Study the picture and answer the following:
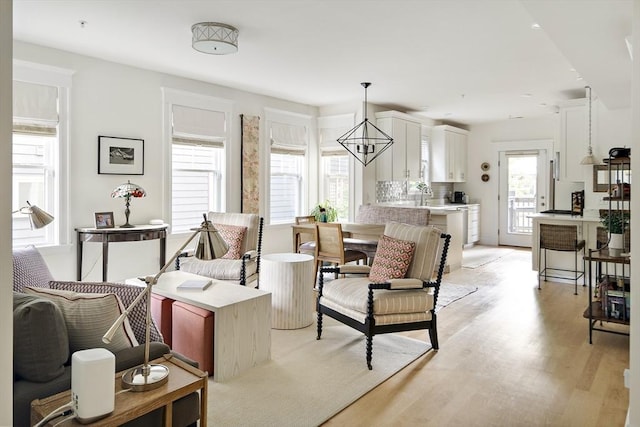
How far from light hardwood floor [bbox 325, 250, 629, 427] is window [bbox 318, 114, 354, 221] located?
3181 millimetres

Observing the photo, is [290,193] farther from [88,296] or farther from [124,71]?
[88,296]

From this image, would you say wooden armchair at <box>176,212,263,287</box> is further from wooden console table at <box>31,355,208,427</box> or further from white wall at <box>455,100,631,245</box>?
white wall at <box>455,100,631,245</box>

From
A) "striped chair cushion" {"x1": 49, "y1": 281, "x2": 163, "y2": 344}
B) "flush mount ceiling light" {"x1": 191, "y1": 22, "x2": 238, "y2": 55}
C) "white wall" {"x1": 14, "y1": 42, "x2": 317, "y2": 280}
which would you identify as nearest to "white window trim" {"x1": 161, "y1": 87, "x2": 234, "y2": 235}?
"white wall" {"x1": 14, "y1": 42, "x2": 317, "y2": 280}

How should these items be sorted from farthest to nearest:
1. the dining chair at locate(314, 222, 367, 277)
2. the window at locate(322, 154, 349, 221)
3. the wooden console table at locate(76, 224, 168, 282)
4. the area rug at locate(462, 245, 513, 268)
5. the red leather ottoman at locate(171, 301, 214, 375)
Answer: the window at locate(322, 154, 349, 221) < the area rug at locate(462, 245, 513, 268) < the dining chair at locate(314, 222, 367, 277) < the wooden console table at locate(76, 224, 168, 282) < the red leather ottoman at locate(171, 301, 214, 375)

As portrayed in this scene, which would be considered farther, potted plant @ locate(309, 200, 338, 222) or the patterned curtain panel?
potted plant @ locate(309, 200, 338, 222)

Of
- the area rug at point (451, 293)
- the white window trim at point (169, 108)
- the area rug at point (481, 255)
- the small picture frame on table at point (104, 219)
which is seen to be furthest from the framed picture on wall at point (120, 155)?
the area rug at point (481, 255)

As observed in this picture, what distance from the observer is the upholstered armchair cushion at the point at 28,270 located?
2.70 meters

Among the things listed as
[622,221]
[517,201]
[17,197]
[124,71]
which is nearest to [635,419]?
[622,221]

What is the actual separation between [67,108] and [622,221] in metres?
5.28

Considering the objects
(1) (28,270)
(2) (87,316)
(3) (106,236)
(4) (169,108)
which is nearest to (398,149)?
(4) (169,108)

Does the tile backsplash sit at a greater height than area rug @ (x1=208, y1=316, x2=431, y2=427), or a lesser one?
greater

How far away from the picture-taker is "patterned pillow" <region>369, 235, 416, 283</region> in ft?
11.3

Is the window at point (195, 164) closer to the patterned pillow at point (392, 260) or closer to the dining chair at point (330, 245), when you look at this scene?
the dining chair at point (330, 245)

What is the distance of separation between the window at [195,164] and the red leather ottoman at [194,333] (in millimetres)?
2687
